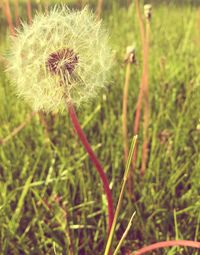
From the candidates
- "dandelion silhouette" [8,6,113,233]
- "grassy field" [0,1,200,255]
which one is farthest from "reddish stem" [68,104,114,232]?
"grassy field" [0,1,200,255]

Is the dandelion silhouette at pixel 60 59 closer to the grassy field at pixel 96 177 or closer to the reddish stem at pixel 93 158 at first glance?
the reddish stem at pixel 93 158

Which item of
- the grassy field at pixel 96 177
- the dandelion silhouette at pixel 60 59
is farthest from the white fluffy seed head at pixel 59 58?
the grassy field at pixel 96 177

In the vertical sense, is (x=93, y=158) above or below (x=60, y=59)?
below

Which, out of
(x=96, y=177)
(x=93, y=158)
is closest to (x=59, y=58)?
(x=93, y=158)

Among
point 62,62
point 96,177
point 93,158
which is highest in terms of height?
point 62,62

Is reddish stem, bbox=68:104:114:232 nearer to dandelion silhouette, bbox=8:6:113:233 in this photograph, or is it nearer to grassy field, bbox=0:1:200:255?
dandelion silhouette, bbox=8:6:113:233

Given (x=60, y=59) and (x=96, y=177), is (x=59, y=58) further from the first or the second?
(x=96, y=177)
